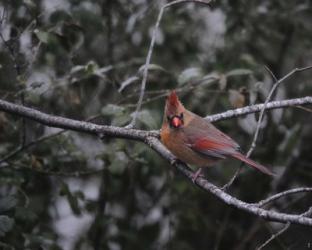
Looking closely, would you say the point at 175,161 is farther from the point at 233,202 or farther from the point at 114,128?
the point at 233,202

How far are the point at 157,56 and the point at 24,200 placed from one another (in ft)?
7.50

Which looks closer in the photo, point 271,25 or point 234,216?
point 271,25

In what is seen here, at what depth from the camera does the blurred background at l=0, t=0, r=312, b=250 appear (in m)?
4.36

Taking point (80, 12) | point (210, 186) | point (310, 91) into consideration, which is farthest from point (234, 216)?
point (210, 186)

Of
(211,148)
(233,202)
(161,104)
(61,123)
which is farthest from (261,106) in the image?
(161,104)

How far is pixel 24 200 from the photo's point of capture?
3.87 metres

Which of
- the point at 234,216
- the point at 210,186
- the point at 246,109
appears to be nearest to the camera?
the point at 210,186

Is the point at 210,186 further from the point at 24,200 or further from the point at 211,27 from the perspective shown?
the point at 211,27

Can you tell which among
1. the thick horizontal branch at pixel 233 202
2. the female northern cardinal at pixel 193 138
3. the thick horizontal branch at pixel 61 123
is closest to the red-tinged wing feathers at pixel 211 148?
the female northern cardinal at pixel 193 138

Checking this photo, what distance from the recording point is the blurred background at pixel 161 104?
171 inches

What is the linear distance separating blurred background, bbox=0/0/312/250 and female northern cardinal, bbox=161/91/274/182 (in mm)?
262

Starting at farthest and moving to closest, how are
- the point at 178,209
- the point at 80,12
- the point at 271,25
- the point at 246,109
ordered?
the point at 271,25 → the point at 178,209 → the point at 80,12 → the point at 246,109

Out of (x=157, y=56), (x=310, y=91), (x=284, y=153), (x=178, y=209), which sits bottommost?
(x=178, y=209)

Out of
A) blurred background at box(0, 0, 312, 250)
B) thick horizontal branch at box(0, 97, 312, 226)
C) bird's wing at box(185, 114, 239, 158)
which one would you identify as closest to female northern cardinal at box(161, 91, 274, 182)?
bird's wing at box(185, 114, 239, 158)
